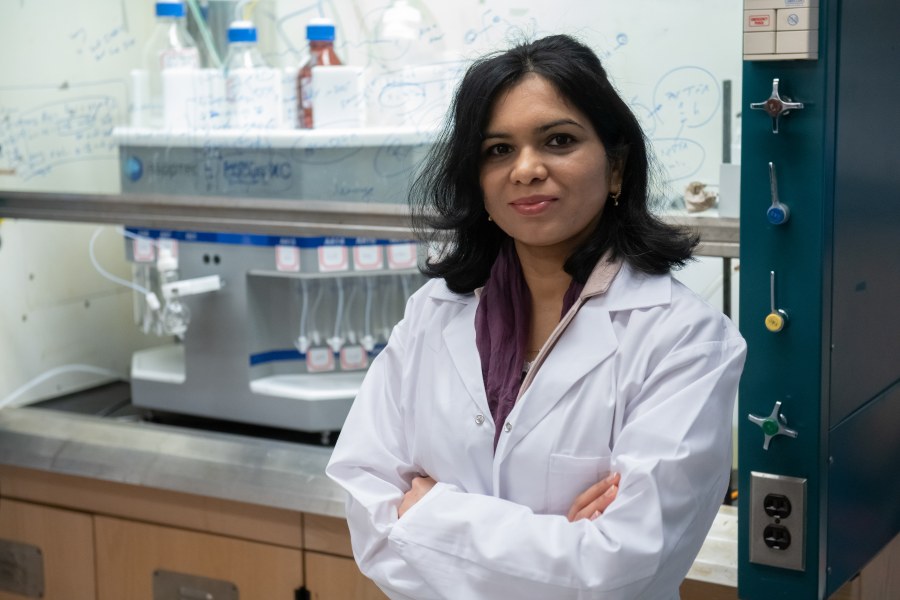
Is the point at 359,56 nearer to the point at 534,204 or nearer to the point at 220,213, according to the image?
the point at 220,213

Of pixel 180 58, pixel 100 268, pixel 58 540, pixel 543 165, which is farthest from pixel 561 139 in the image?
pixel 100 268

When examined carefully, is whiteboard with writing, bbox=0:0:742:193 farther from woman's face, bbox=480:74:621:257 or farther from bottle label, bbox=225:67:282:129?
woman's face, bbox=480:74:621:257

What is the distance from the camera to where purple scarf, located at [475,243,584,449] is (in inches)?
53.5

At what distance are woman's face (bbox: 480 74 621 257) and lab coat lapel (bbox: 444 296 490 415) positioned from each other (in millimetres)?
149

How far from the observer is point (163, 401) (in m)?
2.42

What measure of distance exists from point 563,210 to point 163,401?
4.48 ft

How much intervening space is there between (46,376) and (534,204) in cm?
170

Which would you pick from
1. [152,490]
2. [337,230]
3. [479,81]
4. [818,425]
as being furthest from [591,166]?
[152,490]

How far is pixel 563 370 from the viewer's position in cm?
131

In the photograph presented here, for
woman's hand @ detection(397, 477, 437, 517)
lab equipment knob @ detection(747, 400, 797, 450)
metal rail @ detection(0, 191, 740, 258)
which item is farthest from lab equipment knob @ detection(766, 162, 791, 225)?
metal rail @ detection(0, 191, 740, 258)

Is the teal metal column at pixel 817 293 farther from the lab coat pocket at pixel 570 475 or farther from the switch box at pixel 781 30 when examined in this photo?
the lab coat pocket at pixel 570 475

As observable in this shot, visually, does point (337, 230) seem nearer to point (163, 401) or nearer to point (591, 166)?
point (163, 401)

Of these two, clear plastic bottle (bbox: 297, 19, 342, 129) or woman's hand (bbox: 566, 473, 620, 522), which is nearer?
woman's hand (bbox: 566, 473, 620, 522)

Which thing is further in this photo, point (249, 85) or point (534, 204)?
point (249, 85)
